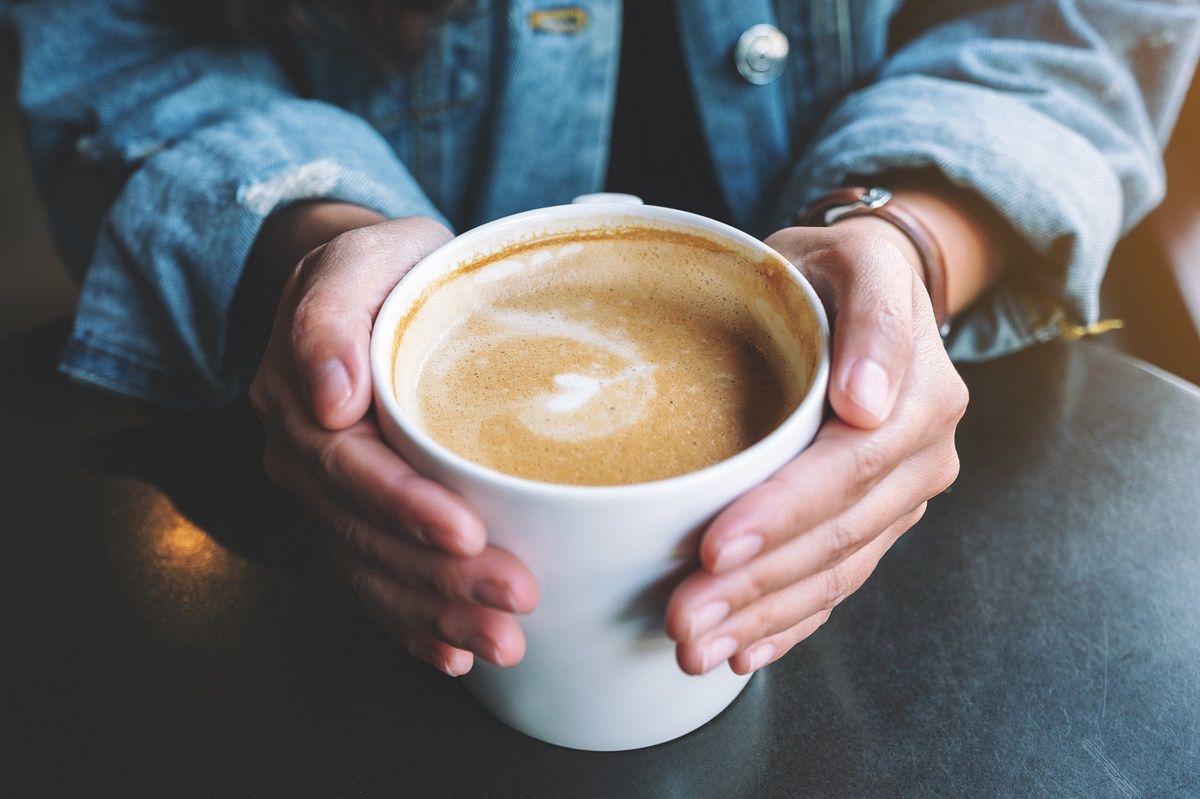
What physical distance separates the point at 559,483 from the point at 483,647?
0.11m

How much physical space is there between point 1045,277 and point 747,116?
17.4 inches

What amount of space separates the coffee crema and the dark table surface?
0.20 metres

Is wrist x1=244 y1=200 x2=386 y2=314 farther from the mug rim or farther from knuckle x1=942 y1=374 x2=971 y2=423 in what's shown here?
knuckle x1=942 y1=374 x2=971 y2=423

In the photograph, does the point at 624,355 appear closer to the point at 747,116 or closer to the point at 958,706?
the point at 958,706

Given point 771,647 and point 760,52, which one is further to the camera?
point 760,52

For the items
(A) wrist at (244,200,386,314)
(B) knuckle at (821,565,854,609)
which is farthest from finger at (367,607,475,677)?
(A) wrist at (244,200,386,314)

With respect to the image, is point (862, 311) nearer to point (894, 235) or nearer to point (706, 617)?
point (706, 617)

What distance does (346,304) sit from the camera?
62 centimetres

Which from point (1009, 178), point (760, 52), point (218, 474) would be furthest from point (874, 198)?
point (218, 474)

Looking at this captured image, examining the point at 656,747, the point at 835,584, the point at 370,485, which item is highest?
the point at 370,485

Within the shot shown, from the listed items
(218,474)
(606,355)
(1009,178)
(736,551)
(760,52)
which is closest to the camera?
(736,551)

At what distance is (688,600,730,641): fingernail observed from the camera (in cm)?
49

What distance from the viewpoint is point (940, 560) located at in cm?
75

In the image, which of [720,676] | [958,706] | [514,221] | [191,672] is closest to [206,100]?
[514,221]
